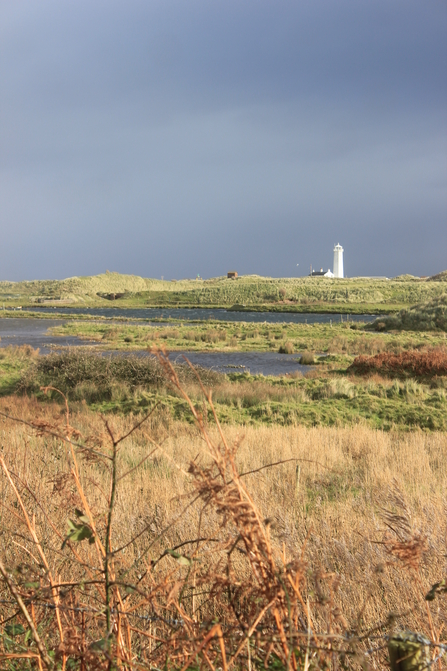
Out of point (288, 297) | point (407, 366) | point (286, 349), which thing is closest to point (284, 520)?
point (407, 366)

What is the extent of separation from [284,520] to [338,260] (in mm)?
169521

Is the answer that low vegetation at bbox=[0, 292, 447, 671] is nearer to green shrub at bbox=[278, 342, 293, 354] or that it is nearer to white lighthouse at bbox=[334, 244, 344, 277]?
green shrub at bbox=[278, 342, 293, 354]

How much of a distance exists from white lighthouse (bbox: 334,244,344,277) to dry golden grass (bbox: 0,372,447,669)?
163 m

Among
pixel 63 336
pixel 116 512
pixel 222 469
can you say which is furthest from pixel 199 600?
pixel 63 336

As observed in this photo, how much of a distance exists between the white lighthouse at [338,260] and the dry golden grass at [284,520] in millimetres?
163328

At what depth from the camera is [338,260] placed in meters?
168

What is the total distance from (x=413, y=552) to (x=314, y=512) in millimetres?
3080

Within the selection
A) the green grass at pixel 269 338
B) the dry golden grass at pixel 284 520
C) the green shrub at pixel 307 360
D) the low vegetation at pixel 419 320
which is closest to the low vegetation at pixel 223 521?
the dry golden grass at pixel 284 520

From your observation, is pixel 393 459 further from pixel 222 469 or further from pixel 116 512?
pixel 222 469

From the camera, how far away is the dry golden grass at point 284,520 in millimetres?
1855

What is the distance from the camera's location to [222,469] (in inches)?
50.4

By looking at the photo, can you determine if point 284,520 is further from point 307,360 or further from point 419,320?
point 419,320

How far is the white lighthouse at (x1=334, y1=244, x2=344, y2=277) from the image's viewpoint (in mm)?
167250

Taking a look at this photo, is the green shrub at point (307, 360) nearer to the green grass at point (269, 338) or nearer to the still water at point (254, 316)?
the green grass at point (269, 338)
